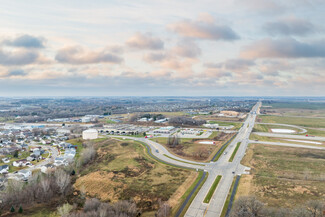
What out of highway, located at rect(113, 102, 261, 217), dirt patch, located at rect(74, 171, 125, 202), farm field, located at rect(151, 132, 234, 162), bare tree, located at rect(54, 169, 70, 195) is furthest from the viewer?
farm field, located at rect(151, 132, 234, 162)

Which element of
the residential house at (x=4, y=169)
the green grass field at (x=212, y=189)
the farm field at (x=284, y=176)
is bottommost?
the residential house at (x=4, y=169)

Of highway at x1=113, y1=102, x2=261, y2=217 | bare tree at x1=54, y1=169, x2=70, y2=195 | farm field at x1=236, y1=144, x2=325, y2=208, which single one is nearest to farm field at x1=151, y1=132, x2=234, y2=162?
highway at x1=113, y1=102, x2=261, y2=217

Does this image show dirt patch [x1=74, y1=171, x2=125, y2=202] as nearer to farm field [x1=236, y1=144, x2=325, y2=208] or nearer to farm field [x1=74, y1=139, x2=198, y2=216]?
farm field [x1=74, y1=139, x2=198, y2=216]

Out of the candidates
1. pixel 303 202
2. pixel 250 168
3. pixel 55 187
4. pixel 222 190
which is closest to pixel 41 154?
pixel 55 187

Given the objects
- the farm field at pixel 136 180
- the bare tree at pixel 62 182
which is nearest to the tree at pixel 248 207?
the farm field at pixel 136 180

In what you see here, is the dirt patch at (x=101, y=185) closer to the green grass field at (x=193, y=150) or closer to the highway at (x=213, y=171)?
the highway at (x=213, y=171)

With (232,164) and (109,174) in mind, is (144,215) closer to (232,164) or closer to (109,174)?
(109,174)
